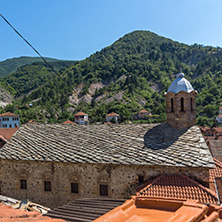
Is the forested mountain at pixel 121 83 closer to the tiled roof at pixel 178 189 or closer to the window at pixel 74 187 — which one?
the window at pixel 74 187

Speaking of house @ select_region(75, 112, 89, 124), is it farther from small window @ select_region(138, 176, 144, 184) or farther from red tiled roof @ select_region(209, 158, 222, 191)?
small window @ select_region(138, 176, 144, 184)

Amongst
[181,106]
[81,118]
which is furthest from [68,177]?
[81,118]

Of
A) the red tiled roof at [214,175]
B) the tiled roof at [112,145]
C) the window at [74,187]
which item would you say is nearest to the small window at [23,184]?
the tiled roof at [112,145]

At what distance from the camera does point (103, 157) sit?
1117 cm

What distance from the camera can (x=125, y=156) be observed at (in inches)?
434

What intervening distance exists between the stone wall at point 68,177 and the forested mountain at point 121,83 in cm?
6848

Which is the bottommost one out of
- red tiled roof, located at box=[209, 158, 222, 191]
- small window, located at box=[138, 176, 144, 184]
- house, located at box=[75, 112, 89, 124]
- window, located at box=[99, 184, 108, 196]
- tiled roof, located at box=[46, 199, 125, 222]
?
window, located at box=[99, 184, 108, 196]

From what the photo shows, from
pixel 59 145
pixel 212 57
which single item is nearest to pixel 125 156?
pixel 59 145

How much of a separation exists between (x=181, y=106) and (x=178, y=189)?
6.56 metres

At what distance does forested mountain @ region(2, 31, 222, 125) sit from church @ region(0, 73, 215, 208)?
2583 inches

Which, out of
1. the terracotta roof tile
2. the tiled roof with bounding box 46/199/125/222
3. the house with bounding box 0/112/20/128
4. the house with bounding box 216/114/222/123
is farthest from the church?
the house with bounding box 216/114/222/123

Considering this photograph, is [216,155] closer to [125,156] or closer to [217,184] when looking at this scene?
[217,184]

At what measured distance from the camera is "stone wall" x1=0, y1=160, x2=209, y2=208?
418 inches

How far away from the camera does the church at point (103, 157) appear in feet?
34.4
